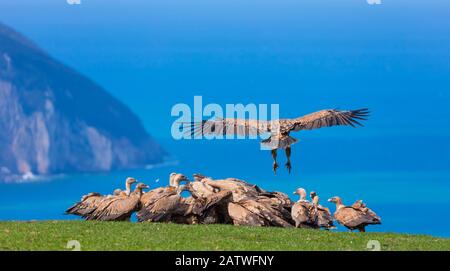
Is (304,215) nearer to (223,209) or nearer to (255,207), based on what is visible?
(255,207)

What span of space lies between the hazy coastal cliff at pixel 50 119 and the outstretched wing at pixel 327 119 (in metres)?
78.7

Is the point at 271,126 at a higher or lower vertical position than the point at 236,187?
higher

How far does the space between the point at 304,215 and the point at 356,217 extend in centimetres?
116

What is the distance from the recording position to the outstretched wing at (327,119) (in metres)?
21.8

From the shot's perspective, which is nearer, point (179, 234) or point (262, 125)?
point (179, 234)

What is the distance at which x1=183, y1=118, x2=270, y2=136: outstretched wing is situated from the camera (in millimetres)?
21500

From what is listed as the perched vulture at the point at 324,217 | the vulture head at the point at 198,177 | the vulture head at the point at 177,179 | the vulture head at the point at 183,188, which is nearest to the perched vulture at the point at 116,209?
the vulture head at the point at 183,188

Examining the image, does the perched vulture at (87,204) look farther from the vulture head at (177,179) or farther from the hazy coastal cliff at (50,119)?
the hazy coastal cliff at (50,119)

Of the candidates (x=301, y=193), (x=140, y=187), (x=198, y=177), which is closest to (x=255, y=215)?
(x=301, y=193)

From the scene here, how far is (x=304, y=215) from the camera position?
19859mm
